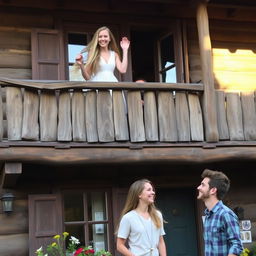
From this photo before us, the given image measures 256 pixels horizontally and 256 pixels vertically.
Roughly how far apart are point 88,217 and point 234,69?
3.72 metres

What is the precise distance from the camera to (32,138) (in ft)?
24.3

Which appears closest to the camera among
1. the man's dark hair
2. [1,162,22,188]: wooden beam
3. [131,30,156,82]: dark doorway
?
the man's dark hair

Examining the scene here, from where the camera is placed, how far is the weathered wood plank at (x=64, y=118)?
7.54 metres

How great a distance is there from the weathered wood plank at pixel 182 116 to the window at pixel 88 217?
1638mm

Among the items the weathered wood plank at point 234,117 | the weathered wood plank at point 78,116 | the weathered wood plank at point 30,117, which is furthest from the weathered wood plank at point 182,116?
the weathered wood plank at point 30,117

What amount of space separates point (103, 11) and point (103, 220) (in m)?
3.47

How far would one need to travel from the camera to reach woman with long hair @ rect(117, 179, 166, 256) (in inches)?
199

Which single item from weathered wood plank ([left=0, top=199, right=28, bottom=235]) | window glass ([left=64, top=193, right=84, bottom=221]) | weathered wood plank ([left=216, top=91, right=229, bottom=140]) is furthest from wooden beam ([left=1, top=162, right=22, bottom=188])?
weathered wood plank ([left=216, top=91, right=229, bottom=140])

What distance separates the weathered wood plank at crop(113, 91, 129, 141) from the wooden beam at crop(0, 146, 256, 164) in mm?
195

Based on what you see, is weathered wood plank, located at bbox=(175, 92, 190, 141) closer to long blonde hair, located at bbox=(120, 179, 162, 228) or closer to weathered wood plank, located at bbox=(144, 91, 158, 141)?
weathered wood plank, located at bbox=(144, 91, 158, 141)

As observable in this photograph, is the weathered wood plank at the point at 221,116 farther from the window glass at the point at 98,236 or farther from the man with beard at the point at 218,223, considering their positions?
the man with beard at the point at 218,223

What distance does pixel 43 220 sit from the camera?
26.5ft

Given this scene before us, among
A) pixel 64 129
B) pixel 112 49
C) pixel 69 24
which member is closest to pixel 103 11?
pixel 69 24

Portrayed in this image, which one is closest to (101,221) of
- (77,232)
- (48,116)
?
(77,232)
